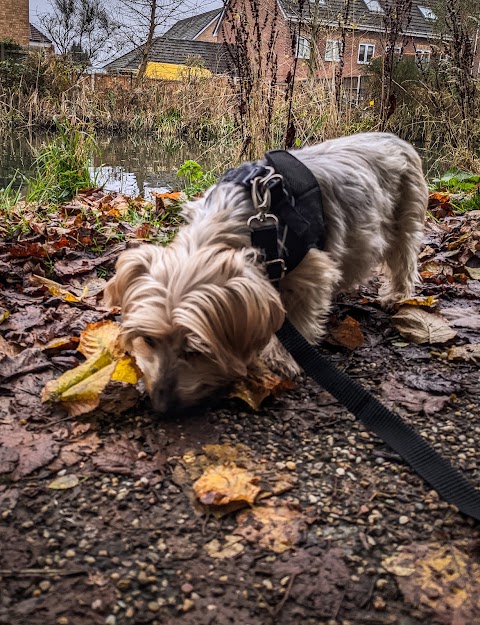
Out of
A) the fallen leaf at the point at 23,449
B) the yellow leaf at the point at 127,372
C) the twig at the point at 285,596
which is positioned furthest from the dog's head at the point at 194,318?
the twig at the point at 285,596

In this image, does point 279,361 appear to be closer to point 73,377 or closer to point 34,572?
point 73,377

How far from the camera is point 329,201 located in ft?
11.1

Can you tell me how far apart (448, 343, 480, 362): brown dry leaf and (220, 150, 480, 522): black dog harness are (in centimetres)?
96

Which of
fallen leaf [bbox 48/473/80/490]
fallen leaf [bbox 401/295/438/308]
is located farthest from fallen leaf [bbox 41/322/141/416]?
fallen leaf [bbox 401/295/438/308]

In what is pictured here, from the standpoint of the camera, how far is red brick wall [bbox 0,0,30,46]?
122 feet

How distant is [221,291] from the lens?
98.7 inches

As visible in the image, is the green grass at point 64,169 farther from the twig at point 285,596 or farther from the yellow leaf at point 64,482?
the twig at point 285,596

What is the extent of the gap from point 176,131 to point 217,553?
17179 millimetres

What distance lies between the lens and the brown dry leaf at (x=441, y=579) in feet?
5.57

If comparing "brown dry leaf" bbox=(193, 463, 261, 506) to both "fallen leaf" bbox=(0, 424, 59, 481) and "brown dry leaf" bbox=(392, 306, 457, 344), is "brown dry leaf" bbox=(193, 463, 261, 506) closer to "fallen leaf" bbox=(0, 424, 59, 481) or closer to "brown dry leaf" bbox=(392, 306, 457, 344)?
"fallen leaf" bbox=(0, 424, 59, 481)

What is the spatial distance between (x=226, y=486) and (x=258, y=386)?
0.76m

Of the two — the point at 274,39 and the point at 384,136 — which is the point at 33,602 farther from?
the point at 274,39

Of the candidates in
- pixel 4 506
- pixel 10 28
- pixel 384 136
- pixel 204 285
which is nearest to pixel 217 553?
pixel 4 506

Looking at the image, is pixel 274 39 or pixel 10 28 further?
pixel 10 28
